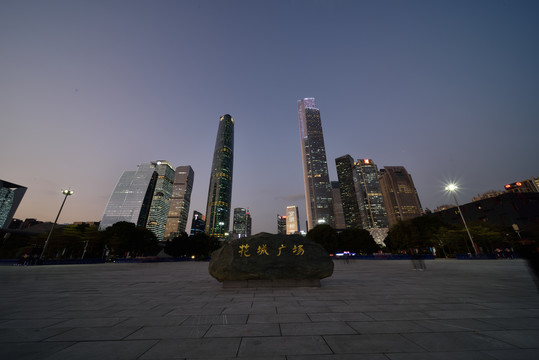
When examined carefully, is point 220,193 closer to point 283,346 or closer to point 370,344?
point 283,346

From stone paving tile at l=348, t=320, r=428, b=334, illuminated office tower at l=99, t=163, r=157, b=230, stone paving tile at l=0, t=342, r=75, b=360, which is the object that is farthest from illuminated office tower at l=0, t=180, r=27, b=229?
stone paving tile at l=348, t=320, r=428, b=334

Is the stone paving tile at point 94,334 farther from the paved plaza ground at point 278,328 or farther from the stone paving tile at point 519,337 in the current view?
the stone paving tile at point 519,337

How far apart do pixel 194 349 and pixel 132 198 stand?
209253 millimetres

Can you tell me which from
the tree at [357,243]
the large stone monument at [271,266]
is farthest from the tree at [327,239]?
the large stone monument at [271,266]

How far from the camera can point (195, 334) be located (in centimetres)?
383

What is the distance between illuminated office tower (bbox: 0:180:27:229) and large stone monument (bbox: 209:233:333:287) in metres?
182

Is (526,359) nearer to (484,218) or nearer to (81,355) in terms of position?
(81,355)

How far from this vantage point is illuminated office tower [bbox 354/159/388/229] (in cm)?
17925

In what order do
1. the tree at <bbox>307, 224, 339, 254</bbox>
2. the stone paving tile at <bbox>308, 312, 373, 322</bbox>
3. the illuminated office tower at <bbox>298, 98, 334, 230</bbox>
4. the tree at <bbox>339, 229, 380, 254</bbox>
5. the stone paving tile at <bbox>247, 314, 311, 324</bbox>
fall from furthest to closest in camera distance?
the illuminated office tower at <bbox>298, 98, 334, 230</bbox>, the tree at <bbox>339, 229, 380, 254</bbox>, the tree at <bbox>307, 224, 339, 254</bbox>, the stone paving tile at <bbox>308, 312, 373, 322</bbox>, the stone paving tile at <bbox>247, 314, 311, 324</bbox>

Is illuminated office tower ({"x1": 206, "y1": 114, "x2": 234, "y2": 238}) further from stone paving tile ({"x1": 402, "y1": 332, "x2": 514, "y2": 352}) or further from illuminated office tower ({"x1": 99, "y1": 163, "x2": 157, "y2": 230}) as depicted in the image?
stone paving tile ({"x1": 402, "y1": 332, "x2": 514, "y2": 352})

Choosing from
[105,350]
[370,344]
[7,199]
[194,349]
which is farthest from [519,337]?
[7,199]

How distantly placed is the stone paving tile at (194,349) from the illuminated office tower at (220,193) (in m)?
182

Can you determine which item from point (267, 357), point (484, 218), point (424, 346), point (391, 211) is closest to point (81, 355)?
point (267, 357)

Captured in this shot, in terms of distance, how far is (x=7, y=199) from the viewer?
123 meters
